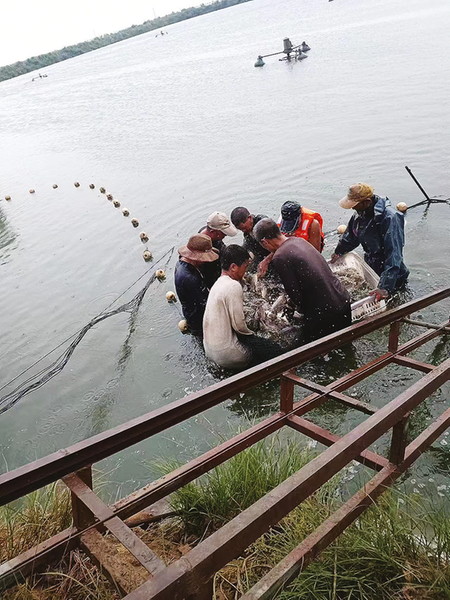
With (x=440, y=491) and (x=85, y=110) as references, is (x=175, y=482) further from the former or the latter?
(x=85, y=110)

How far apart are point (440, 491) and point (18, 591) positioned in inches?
124

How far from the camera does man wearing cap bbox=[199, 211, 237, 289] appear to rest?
254 inches

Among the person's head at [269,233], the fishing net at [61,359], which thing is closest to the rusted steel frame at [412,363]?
the person's head at [269,233]

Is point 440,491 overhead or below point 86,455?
below

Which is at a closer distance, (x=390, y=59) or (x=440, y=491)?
(x=440, y=491)

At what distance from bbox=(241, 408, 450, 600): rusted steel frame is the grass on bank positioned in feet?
0.31

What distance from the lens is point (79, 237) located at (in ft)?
39.7

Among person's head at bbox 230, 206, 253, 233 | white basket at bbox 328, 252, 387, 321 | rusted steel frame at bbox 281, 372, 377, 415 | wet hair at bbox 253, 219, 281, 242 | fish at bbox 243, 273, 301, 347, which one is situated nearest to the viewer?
rusted steel frame at bbox 281, 372, 377, 415

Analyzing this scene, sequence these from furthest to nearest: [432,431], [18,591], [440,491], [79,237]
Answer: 1. [79,237]
2. [440,491]
3. [432,431]
4. [18,591]

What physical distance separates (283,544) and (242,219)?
15.3ft

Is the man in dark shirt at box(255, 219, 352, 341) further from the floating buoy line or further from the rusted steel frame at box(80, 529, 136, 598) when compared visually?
the floating buoy line

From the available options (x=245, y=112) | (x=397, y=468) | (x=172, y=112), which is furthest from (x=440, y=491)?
(x=172, y=112)

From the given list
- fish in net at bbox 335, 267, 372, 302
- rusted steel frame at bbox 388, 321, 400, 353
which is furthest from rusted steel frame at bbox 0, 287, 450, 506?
fish in net at bbox 335, 267, 372, 302

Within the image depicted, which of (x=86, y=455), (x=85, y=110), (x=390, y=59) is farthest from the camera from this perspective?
(x=85, y=110)
